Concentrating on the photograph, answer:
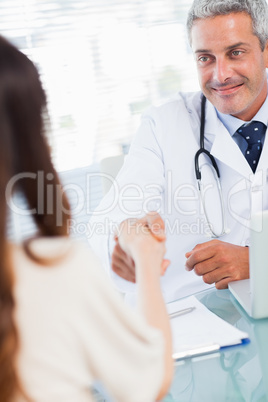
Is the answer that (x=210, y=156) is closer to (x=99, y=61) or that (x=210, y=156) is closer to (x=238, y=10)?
(x=238, y=10)

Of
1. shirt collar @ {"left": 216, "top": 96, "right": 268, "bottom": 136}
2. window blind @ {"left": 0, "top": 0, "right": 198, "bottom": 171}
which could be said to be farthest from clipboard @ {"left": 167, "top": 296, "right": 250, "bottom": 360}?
window blind @ {"left": 0, "top": 0, "right": 198, "bottom": 171}

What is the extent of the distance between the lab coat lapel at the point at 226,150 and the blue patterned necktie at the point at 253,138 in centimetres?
4

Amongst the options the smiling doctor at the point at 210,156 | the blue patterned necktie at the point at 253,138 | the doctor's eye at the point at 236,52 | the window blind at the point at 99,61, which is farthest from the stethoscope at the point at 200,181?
the window blind at the point at 99,61

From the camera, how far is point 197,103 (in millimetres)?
1777

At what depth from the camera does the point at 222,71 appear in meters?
1.56

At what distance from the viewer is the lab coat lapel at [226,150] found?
1.56 metres

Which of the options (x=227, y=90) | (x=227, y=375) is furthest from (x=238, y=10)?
(x=227, y=375)

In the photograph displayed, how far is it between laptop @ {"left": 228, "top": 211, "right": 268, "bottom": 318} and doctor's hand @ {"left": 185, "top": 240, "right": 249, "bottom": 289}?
166 mm

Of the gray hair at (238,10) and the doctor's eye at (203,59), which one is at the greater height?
the gray hair at (238,10)

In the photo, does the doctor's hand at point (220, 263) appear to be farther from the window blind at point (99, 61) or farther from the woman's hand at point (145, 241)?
the window blind at point (99, 61)

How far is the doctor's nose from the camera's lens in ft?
5.13

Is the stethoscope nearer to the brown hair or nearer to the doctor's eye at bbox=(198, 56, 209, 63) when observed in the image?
the doctor's eye at bbox=(198, 56, 209, 63)

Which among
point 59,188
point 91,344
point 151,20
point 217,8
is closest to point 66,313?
point 91,344

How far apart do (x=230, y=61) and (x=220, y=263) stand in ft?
2.23
